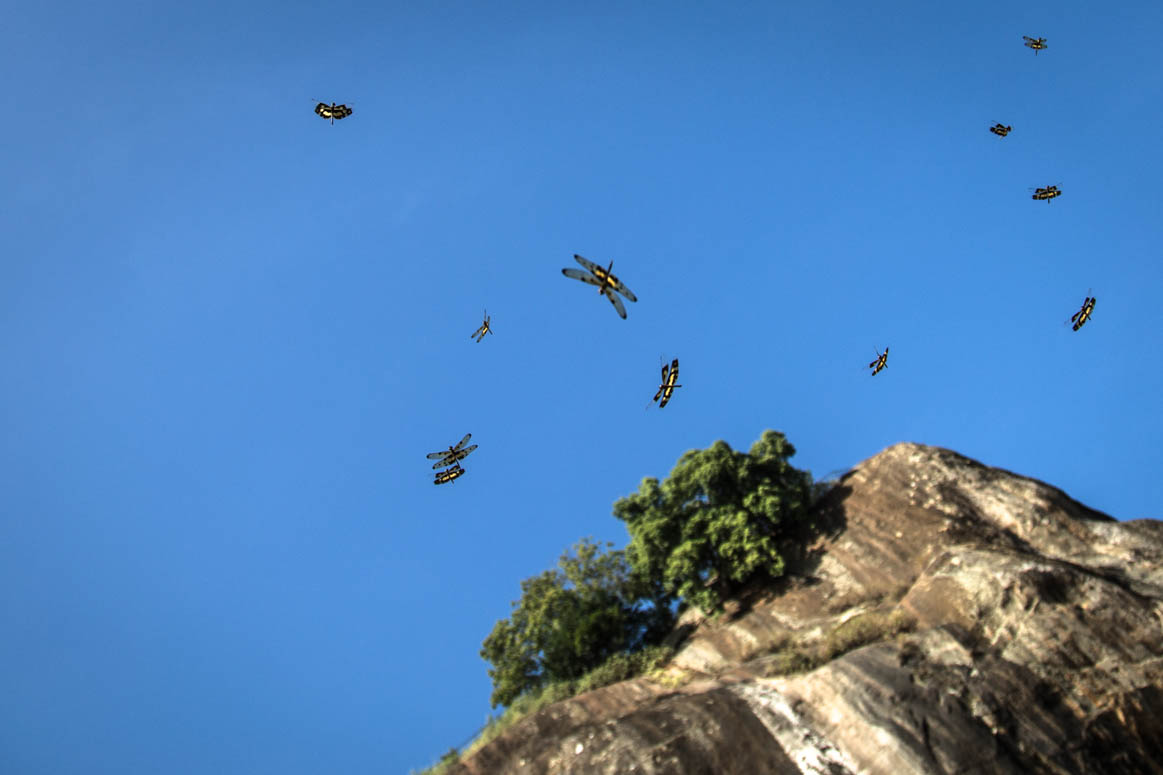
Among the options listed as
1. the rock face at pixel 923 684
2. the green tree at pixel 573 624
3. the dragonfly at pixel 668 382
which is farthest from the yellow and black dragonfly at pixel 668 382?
the green tree at pixel 573 624

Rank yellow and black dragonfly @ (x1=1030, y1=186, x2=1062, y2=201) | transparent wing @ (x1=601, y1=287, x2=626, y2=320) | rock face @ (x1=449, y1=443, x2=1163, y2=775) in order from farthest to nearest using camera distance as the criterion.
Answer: yellow and black dragonfly @ (x1=1030, y1=186, x2=1062, y2=201) < rock face @ (x1=449, y1=443, x2=1163, y2=775) < transparent wing @ (x1=601, y1=287, x2=626, y2=320)

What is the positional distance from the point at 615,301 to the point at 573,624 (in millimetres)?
34218

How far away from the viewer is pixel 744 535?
49.4 m

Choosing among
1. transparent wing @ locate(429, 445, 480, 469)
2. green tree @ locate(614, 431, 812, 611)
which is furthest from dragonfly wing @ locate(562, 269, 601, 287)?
green tree @ locate(614, 431, 812, 611)

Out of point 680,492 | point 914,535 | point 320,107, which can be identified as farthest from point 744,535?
point 320,107

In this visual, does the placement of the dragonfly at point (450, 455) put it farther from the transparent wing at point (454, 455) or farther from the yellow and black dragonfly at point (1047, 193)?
the yellow and black dragonfly at point (1047, 193)

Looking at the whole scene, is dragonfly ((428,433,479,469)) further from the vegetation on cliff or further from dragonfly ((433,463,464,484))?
the vegetation on cliff

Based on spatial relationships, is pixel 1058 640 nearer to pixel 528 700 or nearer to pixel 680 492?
pixel 680 492

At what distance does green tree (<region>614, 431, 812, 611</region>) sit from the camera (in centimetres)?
4981

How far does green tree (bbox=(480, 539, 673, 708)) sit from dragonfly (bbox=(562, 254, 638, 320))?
108 feet

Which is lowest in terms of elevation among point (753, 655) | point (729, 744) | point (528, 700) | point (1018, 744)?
point (1018, 744)

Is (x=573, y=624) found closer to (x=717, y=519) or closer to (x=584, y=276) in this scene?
(x=717, y=519)

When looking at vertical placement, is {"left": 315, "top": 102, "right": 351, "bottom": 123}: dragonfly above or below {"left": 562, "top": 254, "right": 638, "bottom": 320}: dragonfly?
above

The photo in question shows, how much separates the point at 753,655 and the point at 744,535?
7941 millimetres
